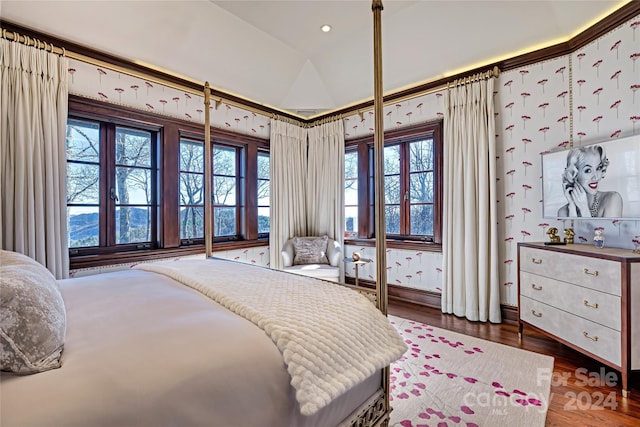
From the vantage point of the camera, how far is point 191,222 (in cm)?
359

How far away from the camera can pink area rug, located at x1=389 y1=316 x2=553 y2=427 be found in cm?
165

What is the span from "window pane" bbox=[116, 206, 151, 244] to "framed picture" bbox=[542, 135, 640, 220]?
409cm

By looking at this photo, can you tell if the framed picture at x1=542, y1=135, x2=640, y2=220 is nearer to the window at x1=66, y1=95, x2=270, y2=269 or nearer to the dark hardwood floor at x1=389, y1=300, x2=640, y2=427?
the dark hardwood floor at x1=389, y1=300, x2=640, y2=427

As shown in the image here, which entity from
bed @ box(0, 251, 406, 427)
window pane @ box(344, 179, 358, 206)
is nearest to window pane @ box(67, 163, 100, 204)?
bed @ box(0, 251, 406, 427)

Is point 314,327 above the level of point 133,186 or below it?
below

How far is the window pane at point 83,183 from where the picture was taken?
2.75m

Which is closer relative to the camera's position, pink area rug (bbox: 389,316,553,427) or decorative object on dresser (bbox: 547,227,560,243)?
pink area rug (bbox: 389,316,553,427)

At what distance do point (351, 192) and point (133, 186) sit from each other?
2.90m

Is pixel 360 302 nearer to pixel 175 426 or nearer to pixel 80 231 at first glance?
pixel 175 426

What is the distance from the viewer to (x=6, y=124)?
2.27 meters

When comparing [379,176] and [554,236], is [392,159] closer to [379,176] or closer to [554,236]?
[554,236]

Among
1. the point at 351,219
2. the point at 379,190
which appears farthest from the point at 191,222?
the point at 379,190

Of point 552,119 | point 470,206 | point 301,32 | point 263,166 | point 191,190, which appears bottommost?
point 470,206

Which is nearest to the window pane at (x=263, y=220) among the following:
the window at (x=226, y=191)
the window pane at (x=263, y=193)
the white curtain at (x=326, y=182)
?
the window pane at (x=263, y=193)
